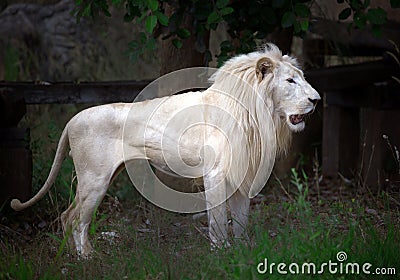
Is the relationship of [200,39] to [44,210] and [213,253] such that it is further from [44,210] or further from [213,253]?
[213,253]

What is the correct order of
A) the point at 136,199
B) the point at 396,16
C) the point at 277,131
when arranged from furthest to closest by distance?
1. the point at 396,16
2. the point at 136,199
3. the point at 277,131

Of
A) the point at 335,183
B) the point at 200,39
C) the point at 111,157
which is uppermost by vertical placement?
the point at 200,39

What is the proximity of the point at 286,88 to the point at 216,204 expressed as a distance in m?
0.76

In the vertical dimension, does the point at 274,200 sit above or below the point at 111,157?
below

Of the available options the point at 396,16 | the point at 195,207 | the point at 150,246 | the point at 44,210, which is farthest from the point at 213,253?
the point at 396,16

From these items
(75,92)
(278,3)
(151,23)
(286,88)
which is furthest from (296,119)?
(75,92)

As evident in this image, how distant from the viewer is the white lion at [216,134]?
4344 mm

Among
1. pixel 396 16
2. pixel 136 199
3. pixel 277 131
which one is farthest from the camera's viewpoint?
pixel 396 16

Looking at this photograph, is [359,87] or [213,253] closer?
[213,253]

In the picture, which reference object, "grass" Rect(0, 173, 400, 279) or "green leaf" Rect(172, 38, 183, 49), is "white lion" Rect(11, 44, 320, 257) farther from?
"green leaf" Rect(172, 38, 183, 49)

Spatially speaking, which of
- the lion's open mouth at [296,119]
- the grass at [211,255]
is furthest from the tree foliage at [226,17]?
the grass at [211,255]

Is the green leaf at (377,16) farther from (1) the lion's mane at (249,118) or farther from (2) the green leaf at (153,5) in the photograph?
(2) the green leaf at (153,5)

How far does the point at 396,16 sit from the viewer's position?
772 centimetres

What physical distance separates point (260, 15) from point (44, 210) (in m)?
2.09
